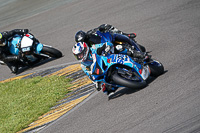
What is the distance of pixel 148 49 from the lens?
980 cm

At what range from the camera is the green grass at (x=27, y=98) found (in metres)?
8.50

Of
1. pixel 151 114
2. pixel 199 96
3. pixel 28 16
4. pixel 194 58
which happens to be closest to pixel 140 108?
pixel 151 114

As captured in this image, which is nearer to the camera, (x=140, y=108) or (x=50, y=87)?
(x=140, y=108)

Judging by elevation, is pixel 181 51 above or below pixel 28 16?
below

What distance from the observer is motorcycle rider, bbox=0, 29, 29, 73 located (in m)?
11.7

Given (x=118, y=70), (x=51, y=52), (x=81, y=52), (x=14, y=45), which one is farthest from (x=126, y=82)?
(x=14, y=45)

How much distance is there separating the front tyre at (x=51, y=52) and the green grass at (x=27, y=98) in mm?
1111


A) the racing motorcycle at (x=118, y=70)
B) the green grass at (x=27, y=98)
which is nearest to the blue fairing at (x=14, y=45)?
the green grass at (x=27, y=98)

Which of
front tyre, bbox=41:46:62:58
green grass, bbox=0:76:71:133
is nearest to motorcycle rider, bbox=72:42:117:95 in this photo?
green grass, bbox=0:76:71:133

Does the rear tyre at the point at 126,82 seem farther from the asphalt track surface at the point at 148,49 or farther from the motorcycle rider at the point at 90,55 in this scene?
the motorcycle rider at the point at 90,55

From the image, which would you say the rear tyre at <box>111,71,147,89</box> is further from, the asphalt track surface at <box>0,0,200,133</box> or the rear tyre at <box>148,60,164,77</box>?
the rear tyre at <box>148,60,164,77</box>

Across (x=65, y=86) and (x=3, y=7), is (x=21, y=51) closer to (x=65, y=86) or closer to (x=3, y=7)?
(x=65, y=86)

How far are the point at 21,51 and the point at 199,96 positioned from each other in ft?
24.0

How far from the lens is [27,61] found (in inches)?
479
